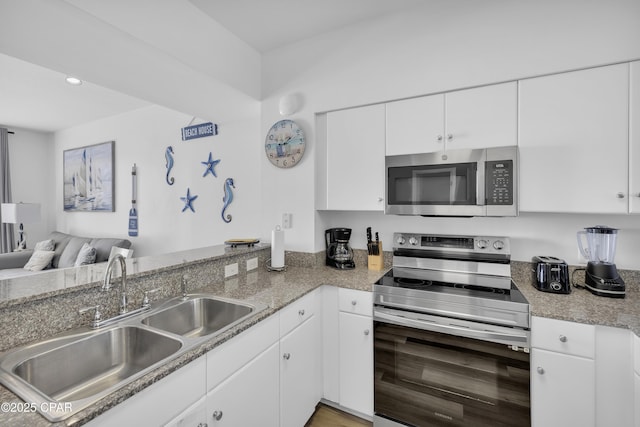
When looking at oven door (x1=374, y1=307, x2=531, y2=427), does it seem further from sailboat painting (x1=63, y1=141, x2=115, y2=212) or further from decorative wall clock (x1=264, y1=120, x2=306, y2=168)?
sailboat painting (x1=63, y1=141, x2=115, y2=212)

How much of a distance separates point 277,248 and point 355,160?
863 millimetres

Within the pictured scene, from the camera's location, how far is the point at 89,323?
1.14m

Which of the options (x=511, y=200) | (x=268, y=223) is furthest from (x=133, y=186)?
(x=511, y=200)

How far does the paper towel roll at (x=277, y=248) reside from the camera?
80.5 inches

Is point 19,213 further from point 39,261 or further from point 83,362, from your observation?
point 83,362

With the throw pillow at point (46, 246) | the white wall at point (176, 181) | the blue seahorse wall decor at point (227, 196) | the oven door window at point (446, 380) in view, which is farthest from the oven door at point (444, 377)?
the throw pillow at point (46, 246)

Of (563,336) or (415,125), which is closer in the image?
(563,336)

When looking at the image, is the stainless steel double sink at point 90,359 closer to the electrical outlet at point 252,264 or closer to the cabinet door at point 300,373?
the cabinet door at point 300,373

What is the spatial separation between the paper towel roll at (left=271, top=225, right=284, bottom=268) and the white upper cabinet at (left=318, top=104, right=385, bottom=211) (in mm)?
392

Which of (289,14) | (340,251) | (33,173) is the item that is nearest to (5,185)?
(33,173)

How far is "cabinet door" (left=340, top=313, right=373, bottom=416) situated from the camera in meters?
1.67

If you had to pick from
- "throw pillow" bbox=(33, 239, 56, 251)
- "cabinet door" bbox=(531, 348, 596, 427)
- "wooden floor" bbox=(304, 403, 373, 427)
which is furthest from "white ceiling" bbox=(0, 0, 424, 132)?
"wooden floor" bbox=(304, 403, 373, 427)

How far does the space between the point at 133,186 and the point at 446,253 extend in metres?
3.77

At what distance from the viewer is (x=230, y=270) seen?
191cm
